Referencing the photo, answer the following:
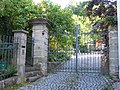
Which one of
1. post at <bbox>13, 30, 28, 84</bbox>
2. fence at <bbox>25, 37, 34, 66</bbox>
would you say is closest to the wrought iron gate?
fence at <bbox>25, 37, 34, 66</bbox>

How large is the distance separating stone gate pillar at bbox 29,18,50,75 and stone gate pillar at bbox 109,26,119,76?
9.03 feet

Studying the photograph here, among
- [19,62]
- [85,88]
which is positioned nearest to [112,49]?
[85,88]

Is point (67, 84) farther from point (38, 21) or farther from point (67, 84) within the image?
point (38, 21)

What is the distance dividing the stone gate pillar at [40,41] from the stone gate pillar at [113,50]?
2754mm

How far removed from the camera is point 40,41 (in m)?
8.66

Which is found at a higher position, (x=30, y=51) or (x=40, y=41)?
(x=40, y=41)

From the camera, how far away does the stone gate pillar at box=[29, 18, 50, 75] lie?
860 cm

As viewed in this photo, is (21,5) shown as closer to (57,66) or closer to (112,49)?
(57,66)

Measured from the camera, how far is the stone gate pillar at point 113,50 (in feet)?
26.4

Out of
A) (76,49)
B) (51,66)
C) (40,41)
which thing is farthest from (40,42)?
(76,49)

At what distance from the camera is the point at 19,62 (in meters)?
6.48

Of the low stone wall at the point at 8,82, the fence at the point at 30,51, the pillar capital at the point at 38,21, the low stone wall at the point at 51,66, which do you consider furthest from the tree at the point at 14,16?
the low stone wall at the point at 8,82

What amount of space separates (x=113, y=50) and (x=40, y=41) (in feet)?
10.0

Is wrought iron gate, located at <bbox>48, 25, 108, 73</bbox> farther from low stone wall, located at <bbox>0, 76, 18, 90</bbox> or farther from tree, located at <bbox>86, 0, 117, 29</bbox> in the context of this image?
low stone wall, located at <bbox>0, 76, 18, 90</bbox>
